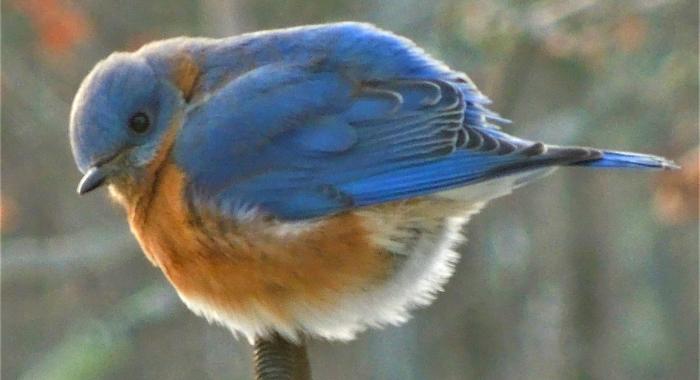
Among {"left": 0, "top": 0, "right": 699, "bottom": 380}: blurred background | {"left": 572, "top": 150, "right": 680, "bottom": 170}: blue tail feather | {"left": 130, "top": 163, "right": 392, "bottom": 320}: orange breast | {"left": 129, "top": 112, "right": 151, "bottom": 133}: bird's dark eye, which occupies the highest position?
{"left": 572, "top": 150, "right": 680, "bottom": 170}: blue tail feather

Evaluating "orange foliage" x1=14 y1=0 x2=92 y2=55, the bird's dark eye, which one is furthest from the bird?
"orange foliage" x1=14 y1=0 x2=92 y2=55

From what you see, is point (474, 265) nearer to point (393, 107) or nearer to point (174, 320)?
point (174, 320)

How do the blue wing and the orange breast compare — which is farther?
the blue wing

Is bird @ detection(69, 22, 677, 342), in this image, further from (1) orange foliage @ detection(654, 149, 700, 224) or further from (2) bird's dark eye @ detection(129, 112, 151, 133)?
(1) orange foliage @ detection(654, 149, 700, 224)

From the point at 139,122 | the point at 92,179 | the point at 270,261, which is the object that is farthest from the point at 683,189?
the point at 92,179

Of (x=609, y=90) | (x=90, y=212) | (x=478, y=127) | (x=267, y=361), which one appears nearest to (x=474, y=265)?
(x=609, y=90)

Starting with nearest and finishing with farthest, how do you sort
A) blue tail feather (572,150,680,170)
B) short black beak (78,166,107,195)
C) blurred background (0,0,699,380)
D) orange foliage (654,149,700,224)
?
1. blue tail feather (572,150,680,170)
2. short black beak (78,166,107,195)
3. orange foliage (654,149,700,224)
4. blurred background (0,0,699,380)

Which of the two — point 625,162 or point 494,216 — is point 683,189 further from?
point 625,162

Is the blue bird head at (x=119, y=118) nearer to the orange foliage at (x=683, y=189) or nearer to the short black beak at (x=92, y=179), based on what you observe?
the short black beak at (x=92, y=179)
